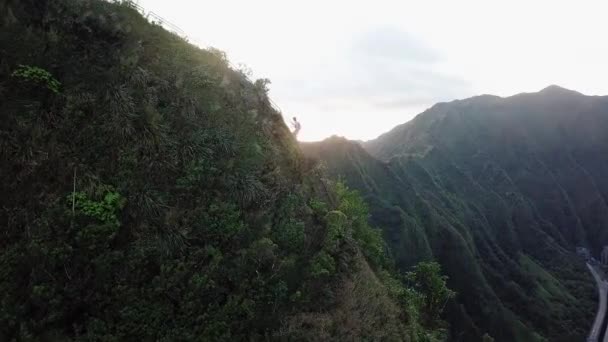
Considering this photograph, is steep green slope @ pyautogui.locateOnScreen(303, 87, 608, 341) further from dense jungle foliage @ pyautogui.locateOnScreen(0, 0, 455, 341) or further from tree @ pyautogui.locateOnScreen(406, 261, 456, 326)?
tree @ pyautogui.locateOnScreen(406, 261, 456, 326)

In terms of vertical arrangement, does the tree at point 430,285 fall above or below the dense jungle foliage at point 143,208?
below

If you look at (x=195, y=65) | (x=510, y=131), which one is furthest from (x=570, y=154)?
(x=195, y=65)

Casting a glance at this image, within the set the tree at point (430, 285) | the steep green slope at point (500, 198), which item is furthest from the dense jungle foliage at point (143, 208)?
the tree at point (430, 285)

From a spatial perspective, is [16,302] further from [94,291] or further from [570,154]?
[570,154]

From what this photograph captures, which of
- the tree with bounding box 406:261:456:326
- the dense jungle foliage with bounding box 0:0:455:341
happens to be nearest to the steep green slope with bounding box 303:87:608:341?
the dense jungle foliage with bounding box 0:0:455:341

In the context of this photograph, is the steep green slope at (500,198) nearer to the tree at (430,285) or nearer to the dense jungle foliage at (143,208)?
the dense jungle foliage at (143,208)
